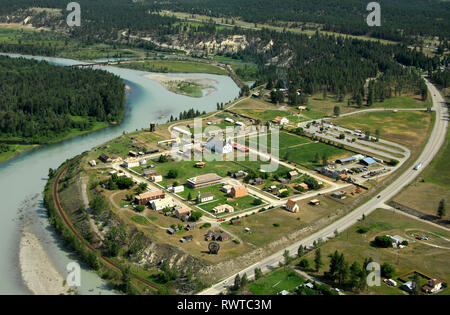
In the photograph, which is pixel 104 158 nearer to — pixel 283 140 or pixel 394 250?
pixel 283 140

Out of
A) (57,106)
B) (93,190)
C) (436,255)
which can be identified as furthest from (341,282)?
(57,106)

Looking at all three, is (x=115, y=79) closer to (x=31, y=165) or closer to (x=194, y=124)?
(x=194, y=124)

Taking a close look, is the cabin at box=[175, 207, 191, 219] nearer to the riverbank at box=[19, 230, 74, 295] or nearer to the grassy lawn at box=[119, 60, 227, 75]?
the riverbank at box=[19, 230, 74, 295]

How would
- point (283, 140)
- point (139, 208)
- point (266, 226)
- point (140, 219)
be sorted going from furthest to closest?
point (283, 140), point (139, 208), point (140, 219), point (266, 226)

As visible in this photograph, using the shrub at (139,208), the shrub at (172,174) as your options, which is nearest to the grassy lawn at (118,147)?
the shrub at (172,174)

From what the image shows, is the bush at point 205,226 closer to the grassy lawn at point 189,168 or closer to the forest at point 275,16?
the grassy lawn at point 189,168

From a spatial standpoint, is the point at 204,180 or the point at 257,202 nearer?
the point at 257,202

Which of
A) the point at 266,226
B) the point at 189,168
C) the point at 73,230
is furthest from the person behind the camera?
the point at 189,168

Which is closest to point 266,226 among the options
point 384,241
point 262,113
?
point 384,241
